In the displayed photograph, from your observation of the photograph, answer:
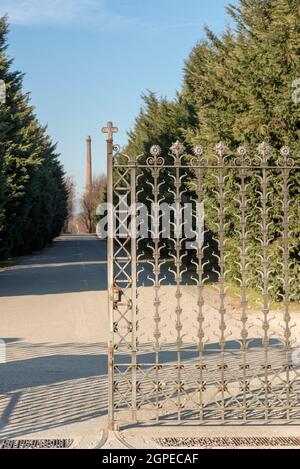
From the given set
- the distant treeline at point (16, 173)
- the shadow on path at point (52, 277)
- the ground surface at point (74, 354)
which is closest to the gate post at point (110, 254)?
the ground surface at point (74, 354)

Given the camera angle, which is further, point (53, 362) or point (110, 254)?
point (53, 362)

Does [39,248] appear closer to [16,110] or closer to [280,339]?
[16,110]

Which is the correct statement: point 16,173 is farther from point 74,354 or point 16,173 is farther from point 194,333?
point 74,354

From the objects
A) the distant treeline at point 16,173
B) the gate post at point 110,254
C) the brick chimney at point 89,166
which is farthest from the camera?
the brick chimney at point 89,166

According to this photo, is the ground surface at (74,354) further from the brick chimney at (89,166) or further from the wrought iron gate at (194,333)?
the brick chimney at (89,166)

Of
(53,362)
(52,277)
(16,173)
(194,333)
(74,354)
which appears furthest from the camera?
(16,173)

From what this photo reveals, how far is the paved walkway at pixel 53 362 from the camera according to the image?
19.4 feet

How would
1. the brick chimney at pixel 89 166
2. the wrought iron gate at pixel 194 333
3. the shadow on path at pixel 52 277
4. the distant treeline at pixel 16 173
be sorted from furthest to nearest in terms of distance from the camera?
1. the brick chimney at pixel 89 166
2. the distant treeline at pixel 16 173
3. the shadow on path at pixel 52 277
4. the wrought iron gate at pixel 194 333

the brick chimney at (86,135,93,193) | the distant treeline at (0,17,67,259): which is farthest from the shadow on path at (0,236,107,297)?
the brick chimney at (86,135,93,193)

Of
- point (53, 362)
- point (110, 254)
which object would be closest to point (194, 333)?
point (53, 362)

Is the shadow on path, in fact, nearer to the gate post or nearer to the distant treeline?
the distant treeline

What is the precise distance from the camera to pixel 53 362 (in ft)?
28.3

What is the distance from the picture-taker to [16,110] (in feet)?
92.2

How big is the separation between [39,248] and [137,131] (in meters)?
10.8
